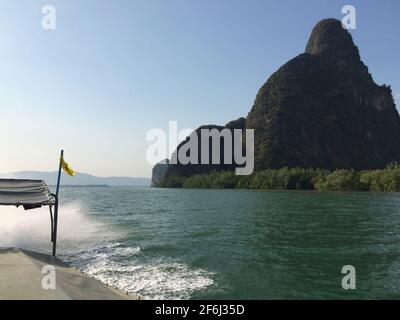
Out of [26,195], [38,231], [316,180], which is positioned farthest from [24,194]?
[316,180]

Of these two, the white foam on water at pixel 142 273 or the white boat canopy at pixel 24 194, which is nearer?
the white foam on water at pixel 142 273

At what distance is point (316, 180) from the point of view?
132 m

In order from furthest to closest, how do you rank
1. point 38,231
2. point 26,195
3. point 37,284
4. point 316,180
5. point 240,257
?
point 316,180, point 38,231, point 240,257, point 26,195, point 37,284

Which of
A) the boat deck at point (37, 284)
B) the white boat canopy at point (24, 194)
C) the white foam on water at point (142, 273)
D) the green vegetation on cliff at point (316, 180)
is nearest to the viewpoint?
the boat deck at point (37, 284)

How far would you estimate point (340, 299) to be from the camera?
1423 centimetres

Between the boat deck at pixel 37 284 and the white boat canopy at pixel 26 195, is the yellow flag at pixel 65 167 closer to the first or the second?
the white boat canopy at pixel 26 195

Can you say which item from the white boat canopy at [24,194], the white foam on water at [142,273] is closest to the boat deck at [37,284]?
the white foam on water at [142,273]

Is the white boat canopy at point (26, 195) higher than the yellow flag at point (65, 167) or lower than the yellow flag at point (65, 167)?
lower

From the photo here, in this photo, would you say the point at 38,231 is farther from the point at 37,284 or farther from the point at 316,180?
the point at 316,180

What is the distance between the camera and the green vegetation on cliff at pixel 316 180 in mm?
107512
